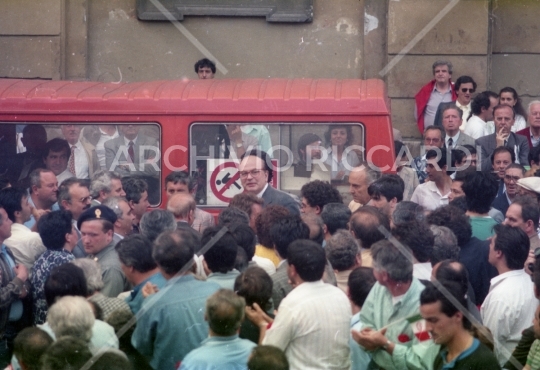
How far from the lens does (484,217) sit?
26.4 feet

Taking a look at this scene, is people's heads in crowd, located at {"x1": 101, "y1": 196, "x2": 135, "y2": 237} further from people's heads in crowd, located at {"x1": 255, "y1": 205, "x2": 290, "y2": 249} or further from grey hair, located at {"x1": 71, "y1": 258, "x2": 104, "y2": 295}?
grey hair, located at {"x1": 71, "y1": 258, "x2": 104, "y2": 295}

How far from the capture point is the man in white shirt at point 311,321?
5.52 metres

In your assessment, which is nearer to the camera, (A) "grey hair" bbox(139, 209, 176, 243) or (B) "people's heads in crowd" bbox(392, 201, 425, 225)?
(A) "grey hair" bbox(139, 209, 176, 243)

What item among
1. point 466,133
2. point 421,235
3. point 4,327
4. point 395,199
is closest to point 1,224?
point 4,327

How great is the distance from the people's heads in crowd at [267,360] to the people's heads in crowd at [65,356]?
0.75 metres

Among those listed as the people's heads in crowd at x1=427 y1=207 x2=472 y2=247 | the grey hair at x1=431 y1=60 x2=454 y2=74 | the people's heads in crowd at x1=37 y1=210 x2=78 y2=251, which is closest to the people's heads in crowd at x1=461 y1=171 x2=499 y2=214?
the people's heads in crowd at x1=427 y1=207 x2=472 y2=247

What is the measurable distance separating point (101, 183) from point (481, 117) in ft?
16.0

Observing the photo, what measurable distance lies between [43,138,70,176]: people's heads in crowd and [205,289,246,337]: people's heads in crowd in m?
5.37

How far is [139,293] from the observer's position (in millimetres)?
6086

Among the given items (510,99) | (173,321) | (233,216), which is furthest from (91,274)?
(510,99)

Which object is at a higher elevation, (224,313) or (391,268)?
(391,268)

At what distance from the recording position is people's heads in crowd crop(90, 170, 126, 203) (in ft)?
30.6

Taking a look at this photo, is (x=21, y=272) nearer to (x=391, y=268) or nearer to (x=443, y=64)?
(x=391, y=268)

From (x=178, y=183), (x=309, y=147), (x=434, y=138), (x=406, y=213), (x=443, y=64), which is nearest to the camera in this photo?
(x=406, y=213)
